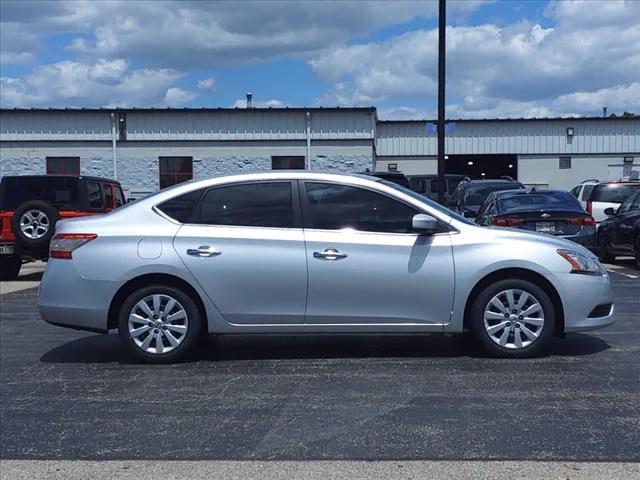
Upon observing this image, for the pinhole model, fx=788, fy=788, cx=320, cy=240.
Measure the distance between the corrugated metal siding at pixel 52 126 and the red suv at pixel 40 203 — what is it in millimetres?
14711

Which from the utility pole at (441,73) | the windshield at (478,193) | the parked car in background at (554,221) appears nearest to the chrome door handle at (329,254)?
the parked car in background at (554,221)

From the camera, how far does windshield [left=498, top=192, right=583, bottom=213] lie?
512 inches

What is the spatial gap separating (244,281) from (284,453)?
232 centimetres

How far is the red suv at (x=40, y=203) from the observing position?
13336mm

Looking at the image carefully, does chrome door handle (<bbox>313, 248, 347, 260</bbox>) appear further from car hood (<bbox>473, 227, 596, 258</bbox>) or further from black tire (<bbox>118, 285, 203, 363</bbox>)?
car hood (<bbox>473, 227, 596, 258</bbox>)

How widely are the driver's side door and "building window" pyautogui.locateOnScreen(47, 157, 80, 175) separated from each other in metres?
23.9

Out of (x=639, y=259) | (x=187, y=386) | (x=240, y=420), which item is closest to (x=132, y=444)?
(x=240, y=420)

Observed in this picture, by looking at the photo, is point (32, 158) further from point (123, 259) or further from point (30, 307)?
point (123, 259)

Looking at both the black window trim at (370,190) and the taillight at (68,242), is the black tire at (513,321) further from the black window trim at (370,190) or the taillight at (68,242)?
the taillight at (68,242)

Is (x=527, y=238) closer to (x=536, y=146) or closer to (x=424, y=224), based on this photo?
(x=424, y=224)

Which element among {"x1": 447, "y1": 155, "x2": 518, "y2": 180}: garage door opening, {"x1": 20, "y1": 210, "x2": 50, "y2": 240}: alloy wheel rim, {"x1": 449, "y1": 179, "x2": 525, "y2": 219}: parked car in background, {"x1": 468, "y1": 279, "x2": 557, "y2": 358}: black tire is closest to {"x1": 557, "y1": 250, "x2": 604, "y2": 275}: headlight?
{"x1": 468, "y1": 279, "x2": 557, "y2": 358}: black tire

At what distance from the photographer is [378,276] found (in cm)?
672

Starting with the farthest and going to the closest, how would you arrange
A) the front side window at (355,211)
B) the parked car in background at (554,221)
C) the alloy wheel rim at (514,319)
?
the parked car in background at (554,221) → the front side window at (355,211) → the alloy wheel rim at (514,319)

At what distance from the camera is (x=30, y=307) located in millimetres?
11070
